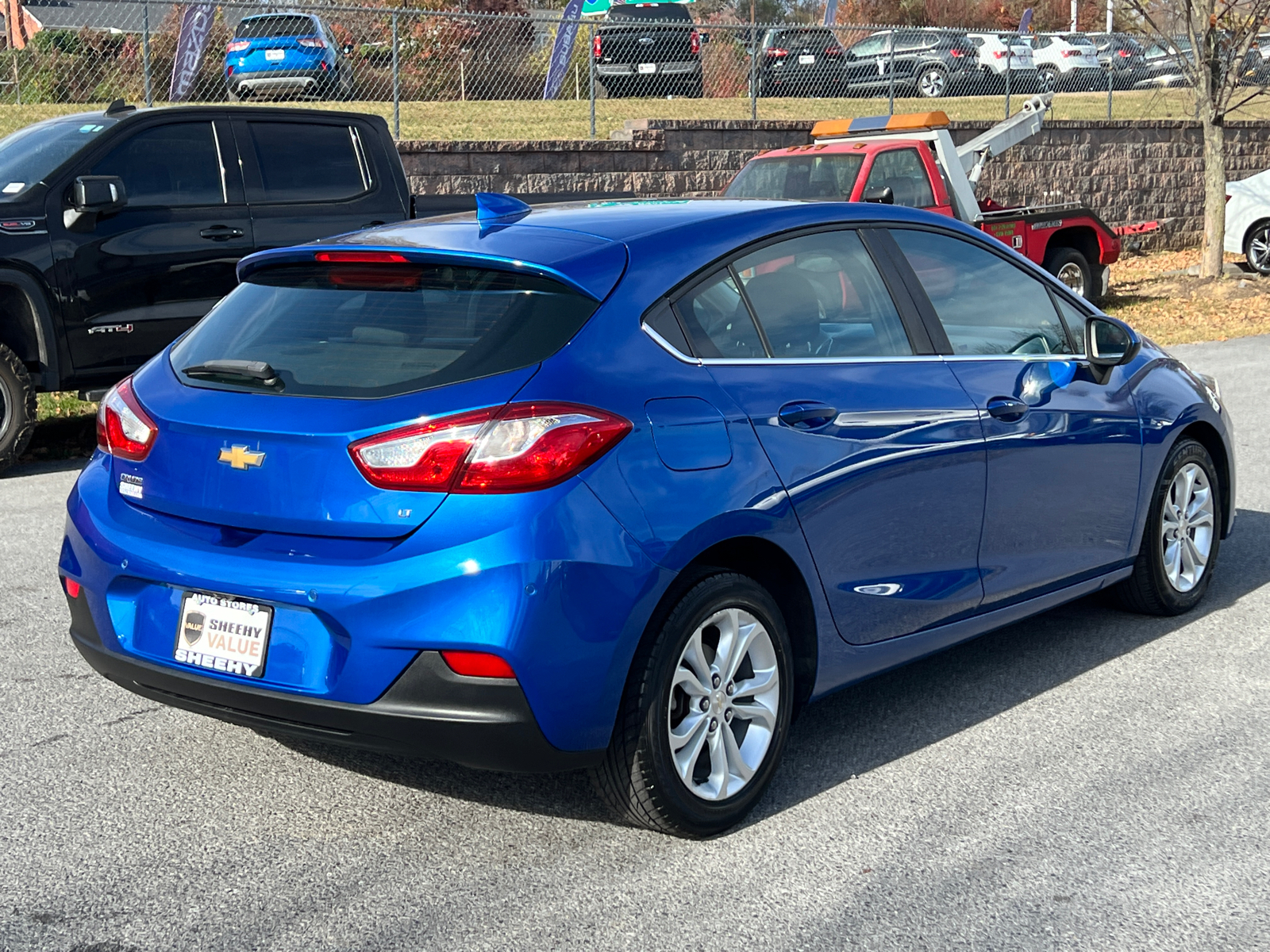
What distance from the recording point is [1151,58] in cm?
2897

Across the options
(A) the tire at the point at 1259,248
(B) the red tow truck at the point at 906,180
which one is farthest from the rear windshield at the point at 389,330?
(A) the tire at the point at 1259,248

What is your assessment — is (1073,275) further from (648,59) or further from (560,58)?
(648,59)

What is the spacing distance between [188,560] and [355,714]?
0.61m

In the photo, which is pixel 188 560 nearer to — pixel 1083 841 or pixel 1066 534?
pixel 1083 841

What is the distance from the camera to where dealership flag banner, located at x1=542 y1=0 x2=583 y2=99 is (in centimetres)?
2025

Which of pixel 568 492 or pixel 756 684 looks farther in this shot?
pixel 756 684

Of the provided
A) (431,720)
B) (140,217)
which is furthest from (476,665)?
(140,217)

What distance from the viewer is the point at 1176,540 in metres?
5.81

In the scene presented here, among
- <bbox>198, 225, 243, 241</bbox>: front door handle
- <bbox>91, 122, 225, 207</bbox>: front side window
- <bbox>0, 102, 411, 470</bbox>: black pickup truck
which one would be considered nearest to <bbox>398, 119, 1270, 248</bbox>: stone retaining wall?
<bbox>0, 102, 411, 470</bbox>: black pickup truck

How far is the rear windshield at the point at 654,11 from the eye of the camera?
2931 cm

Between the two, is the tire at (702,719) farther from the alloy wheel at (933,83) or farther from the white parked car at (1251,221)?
the alloy wheel at (933,83)

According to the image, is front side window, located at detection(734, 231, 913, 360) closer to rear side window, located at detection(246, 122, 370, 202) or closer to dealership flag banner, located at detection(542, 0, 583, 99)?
rear side window, located at detection(246, 122, 370, 202)

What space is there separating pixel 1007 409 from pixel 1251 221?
18137 millimetres

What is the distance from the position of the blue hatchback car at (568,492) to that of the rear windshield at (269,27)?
1401 cm
